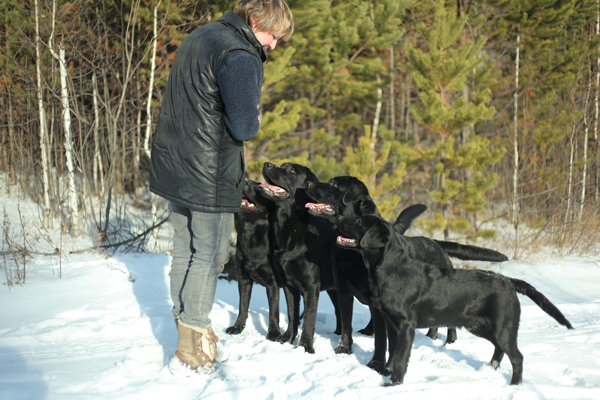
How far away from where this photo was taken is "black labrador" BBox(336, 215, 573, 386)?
2943mm

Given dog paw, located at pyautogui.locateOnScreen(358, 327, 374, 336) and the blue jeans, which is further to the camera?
dog paw, located at pyautogui.locateOnScreen(358, 327, 374, 336)

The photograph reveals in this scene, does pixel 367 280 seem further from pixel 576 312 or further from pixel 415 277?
pixel 576 312

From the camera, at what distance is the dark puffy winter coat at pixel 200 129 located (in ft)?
8.30

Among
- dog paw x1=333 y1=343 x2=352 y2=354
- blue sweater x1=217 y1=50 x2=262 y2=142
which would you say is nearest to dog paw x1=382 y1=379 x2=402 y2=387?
dog paw x1=333 y1=343 x2=352 y2=354

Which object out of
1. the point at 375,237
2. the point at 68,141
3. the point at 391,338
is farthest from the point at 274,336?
the point at 68,141

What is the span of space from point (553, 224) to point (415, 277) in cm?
750

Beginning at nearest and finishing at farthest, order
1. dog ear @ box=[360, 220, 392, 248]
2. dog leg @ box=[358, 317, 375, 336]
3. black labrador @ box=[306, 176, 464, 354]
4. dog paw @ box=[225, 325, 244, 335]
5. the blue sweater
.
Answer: the blue sweater → dog ear @ box=[360, 220, 392, 248] → black labrador @ box=[306, 176, 464, 354] → dog paw @ box=[225, 325, 244, 335] → dog leg @ box=[358, 317, 375, 336]

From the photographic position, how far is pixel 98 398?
2.43 metres

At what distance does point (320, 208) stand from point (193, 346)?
1.38 meters

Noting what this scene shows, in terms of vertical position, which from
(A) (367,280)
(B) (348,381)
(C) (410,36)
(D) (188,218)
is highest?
(C) (410,36)

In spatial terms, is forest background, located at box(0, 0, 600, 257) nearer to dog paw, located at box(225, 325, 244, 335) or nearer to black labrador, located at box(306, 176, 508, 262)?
dog paw, located at box(225, 325, 244, 335)

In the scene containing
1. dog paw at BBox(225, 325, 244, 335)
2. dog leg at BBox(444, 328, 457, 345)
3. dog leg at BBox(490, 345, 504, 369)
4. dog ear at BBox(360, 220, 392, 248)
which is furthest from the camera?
dog paw at BBox(225, 325, 244, 335)

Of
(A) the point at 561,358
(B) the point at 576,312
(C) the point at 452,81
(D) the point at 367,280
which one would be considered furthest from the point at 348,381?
(C) the point at 452,81

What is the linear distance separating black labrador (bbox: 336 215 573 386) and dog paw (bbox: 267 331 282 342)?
1.14m
